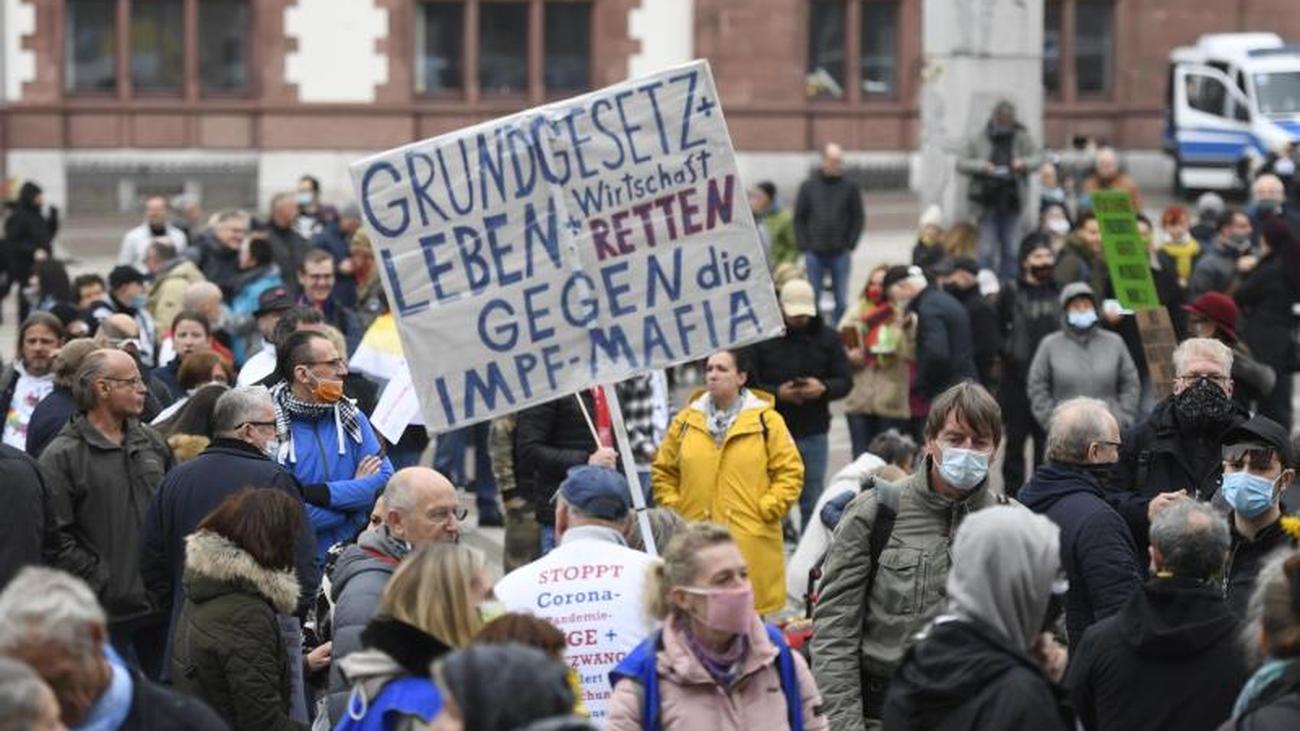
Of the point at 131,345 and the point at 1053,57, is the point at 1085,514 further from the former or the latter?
the point at 1053,57

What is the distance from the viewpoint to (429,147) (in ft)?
28.7

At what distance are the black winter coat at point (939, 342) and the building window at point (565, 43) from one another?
2214 centimetres

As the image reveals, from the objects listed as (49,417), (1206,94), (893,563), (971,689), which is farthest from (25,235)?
(971,689)

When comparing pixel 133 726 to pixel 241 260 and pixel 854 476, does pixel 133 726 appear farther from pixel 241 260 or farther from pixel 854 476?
pixel 241 260

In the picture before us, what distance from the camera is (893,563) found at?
793 cm

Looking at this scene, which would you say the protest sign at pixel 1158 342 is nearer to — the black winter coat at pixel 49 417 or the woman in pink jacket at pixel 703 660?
the black winter coat at pixel 49 417

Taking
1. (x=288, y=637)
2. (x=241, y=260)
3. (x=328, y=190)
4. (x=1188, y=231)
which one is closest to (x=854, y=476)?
(x=288, y=637)

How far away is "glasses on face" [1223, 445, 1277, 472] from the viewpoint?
872cm

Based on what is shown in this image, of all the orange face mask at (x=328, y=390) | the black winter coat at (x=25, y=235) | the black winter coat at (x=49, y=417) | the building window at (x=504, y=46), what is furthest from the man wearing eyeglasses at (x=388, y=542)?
the building window at (x=504, y=46)

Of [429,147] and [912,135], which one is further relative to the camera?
[912,135]

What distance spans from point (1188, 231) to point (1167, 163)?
63.3 ft

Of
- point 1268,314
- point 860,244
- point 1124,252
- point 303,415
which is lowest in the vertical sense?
point 860,244

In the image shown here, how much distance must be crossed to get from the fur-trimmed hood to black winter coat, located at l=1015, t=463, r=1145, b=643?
93.7 inches

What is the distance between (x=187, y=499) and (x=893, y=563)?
8.35 feet
